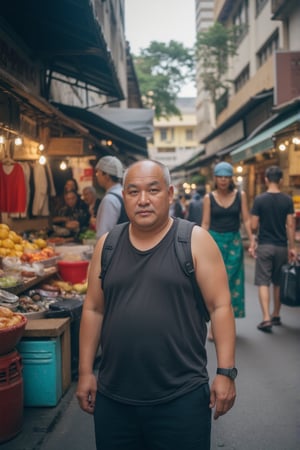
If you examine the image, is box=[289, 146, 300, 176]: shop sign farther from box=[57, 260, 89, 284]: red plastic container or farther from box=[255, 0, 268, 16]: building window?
box=[255, 0, 268, 16]: building window

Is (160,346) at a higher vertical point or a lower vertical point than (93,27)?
lower

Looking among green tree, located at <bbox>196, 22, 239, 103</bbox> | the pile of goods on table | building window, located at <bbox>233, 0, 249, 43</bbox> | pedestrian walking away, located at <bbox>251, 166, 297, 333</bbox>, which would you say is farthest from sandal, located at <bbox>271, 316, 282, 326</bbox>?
green tree, located at <bbox>196, 22, 239, 103</bbox>

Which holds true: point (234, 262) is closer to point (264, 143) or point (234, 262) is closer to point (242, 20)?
point (264, 143)

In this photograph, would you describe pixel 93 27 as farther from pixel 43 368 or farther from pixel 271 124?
pixel 271 124

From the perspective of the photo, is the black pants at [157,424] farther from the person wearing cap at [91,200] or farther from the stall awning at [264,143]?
the person wearing cap at [91,200]

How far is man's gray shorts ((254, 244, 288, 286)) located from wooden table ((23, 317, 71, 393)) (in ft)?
10.3

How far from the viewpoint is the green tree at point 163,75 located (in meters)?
35.7

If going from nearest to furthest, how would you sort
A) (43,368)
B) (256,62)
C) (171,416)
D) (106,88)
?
(171,416) → (43,368) → (106,88) → (256,62)

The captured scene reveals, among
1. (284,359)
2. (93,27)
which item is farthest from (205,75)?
(284,359)

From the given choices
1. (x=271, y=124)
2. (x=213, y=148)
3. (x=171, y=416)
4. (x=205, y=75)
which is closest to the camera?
(x=171, y=416)

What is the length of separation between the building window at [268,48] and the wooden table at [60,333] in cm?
1853

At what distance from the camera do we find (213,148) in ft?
105

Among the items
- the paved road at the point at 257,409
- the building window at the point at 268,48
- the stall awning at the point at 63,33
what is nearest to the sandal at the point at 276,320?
the paved road at the point at 257,409

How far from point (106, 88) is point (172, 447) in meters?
11.3
